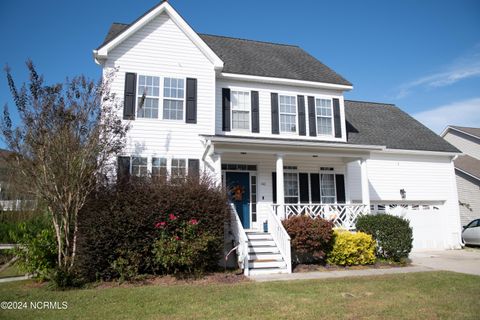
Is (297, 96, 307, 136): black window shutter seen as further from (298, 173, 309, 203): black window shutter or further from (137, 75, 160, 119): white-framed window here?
(137, 75, 160, 119): white-framed window

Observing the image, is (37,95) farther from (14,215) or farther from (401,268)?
(401,268)

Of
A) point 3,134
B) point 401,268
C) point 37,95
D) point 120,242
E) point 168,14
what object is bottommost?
point 401,268

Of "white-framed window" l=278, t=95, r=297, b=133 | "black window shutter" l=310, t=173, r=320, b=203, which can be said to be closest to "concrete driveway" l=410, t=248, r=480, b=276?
"black window shutter" l=310, t=173, r=320, b=203

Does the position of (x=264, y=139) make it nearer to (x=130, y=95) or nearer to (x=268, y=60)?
(x=130, y=95)

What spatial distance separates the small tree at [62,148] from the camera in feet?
28.3

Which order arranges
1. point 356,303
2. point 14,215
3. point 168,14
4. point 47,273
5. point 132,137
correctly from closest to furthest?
point 356,303 < point 47,273 < point 132,137 < point 168,14 < point 14,215

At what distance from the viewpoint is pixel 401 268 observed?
10.7m

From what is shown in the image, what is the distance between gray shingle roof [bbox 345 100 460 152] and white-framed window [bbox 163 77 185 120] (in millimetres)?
Result: 8037

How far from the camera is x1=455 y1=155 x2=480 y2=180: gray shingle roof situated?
2112 centimetres

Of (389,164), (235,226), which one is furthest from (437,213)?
(235,226)

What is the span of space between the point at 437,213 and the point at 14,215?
2045 centimetres

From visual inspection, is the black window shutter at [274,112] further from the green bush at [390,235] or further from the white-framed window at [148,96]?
the green bush at [390,235]

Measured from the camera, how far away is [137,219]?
29.6ft

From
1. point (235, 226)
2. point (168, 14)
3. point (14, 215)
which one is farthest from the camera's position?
point (14, 215)
